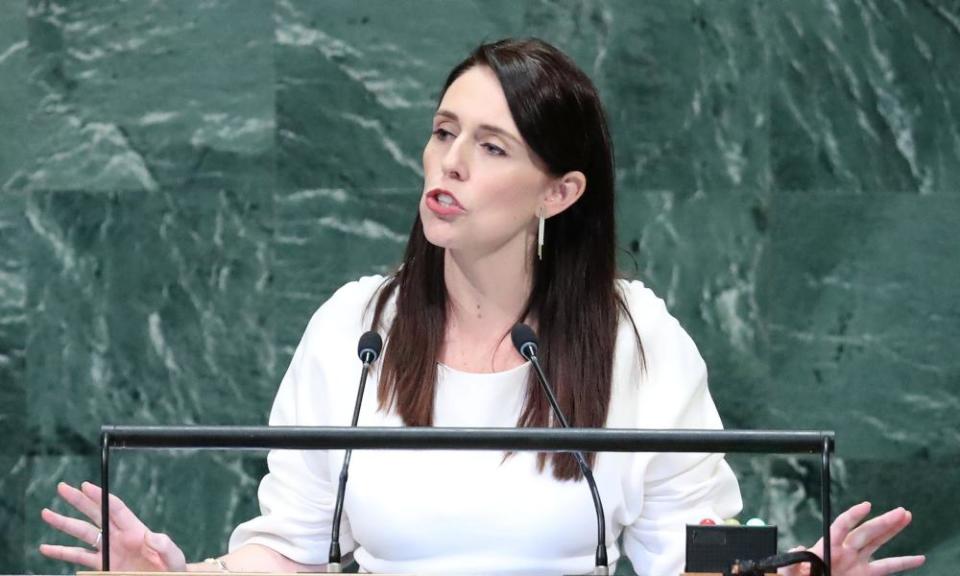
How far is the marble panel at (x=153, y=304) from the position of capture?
4004 mm

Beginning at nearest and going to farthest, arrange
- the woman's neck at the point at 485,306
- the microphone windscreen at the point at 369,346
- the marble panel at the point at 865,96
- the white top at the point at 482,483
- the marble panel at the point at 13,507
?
the microphone windscreen at the point at 369,346
the white top at the point at 482,483
the woman's neck at the point at 485,306
the marble panel at the point at 865,96
the marble panel at the point at 13,507

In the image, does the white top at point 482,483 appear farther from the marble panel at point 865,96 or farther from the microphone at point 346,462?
the marble panel at point 865,96

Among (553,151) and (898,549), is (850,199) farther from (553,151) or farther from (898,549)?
(553,151)

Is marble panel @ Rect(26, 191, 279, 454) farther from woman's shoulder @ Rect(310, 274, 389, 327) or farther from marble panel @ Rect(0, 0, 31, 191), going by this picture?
woman's shoulder @ Rect(310, 274, 389, 327)

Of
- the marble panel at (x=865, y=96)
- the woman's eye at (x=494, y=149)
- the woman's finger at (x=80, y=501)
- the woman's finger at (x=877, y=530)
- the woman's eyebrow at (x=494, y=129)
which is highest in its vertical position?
the marble panel at (x=865, y=96)

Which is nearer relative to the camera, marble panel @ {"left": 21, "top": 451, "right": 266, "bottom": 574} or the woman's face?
the woman's face

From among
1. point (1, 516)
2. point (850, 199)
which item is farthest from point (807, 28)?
point (1, 516)

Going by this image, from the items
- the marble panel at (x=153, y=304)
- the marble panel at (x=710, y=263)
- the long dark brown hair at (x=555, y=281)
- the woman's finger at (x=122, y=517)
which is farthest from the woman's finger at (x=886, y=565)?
the marble panel at (x=153, y=304)

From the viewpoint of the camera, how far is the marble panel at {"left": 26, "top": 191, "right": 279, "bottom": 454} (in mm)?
4004

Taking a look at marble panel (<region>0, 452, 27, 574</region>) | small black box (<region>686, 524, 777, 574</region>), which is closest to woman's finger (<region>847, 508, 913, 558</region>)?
small black box (<region>686, 524, 777, 574</region>)

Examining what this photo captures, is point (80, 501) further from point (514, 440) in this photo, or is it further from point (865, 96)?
point (865, 96)

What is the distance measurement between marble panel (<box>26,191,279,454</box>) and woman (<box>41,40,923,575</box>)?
119 centimetres

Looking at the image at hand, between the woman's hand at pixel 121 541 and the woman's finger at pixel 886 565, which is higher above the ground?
the woman's hand at pixel 121 541

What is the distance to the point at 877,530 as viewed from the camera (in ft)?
7.19
